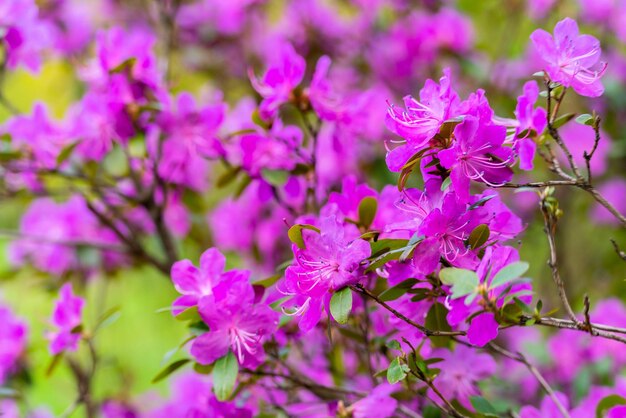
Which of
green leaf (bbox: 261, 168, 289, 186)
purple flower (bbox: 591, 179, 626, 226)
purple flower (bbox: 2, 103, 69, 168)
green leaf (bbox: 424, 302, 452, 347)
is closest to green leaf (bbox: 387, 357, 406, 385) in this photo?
green leaf (bbox: 424, 302, 452, 347)

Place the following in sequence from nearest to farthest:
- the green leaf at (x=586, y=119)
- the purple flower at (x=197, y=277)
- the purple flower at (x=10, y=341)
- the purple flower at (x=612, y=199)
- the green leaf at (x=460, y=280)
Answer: the green leaf at (x=460, y=280)
the green leaf at (x=586, y=119)
the purple flower at (x=197, y=277)
the purple flower at (x=10, y=341)
the purple flower at (x=612, y=199)

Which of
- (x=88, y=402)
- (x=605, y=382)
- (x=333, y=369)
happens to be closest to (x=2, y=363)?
(x=88, y=402)

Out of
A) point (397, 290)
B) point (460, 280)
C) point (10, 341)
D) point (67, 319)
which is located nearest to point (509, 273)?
point (460, 280)

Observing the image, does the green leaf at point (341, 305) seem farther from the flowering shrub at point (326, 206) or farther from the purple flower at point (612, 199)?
the purple flower at point (612, 199)

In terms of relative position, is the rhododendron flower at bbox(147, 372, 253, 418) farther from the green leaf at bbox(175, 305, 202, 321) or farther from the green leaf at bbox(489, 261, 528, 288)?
the green leaf at bbox(489, 261, 528, 288)

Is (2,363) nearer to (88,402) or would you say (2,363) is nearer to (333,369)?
(88,402)

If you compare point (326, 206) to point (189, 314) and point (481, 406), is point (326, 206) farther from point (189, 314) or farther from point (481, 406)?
point (481, 406)

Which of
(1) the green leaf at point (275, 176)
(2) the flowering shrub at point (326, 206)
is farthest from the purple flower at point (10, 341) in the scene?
(1) the green leaf at point (275, 176)

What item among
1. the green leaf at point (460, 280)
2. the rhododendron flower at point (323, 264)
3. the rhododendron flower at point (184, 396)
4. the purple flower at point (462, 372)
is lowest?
the rhododendron flower at point (184, 396)
